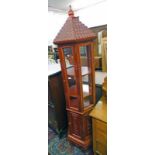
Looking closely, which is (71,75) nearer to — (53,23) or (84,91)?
(84,91)

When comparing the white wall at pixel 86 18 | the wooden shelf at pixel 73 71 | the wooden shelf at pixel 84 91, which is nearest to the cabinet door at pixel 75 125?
the wooden shelf at pixel 84 91

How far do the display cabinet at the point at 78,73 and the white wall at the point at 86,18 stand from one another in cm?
201

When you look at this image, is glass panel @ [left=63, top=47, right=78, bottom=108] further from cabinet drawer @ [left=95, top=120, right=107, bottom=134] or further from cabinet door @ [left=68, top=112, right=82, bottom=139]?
cabinet drawer @ [left=95, top=120, right=107, bottom=134]

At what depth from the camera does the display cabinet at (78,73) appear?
4.87 feet

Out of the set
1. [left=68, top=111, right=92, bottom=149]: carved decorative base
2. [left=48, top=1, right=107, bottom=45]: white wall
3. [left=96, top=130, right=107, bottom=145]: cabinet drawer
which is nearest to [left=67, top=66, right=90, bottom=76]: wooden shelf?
[left=68, top=111, right=92, bottom=149]: carved decorative base

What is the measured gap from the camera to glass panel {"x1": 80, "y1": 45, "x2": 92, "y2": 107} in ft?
5.23

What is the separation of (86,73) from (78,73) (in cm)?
14

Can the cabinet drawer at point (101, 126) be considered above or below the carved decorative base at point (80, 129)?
above

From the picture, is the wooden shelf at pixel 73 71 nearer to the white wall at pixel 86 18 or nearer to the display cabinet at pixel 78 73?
the display cabinet at pixel 78 73

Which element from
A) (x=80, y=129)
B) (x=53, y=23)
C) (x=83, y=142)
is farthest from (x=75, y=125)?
(x=53, y=23)

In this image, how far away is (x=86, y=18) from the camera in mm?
3926

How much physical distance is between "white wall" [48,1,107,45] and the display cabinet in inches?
79.0
